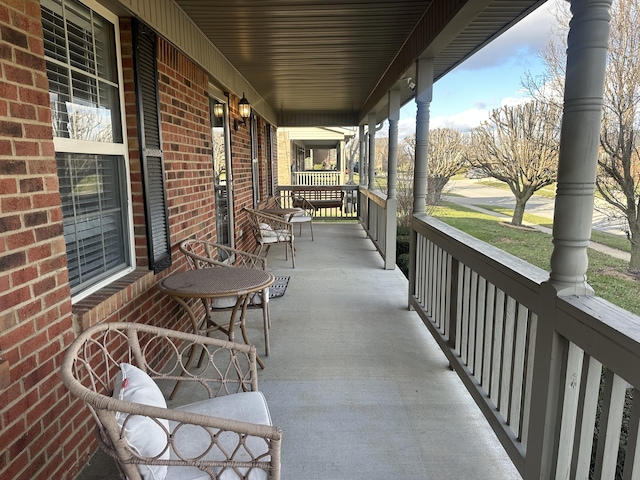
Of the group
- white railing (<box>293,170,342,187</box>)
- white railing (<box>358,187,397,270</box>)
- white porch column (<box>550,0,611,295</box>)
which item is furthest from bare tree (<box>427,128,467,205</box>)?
white porch column (<box>550,0,611,295</box>)

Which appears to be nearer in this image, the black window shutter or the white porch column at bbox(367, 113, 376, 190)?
the black window shutter

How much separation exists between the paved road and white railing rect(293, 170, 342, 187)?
6.01 meters

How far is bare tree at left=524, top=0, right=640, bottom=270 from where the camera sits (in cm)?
299

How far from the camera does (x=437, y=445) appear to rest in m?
2.14

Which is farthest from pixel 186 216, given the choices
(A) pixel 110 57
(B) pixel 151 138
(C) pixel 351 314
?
(C) pixel 351 314

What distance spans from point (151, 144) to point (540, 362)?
2.47 metres

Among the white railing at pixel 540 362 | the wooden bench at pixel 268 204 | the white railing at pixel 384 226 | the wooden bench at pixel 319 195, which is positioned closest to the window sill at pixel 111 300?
the white railing at pixel 540 362

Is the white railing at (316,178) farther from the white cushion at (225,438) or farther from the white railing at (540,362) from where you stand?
the white cushion at (225,438)

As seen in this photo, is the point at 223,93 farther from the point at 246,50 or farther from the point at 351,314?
the point at 351,314

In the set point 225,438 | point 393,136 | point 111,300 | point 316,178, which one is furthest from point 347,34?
point 316,178

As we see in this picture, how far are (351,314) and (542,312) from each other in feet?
8.16

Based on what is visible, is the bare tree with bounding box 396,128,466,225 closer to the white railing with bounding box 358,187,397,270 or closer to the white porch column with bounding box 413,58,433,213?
the white railing with bounding box 358,187,397,270

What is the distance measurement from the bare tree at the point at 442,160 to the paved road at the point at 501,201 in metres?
0.54

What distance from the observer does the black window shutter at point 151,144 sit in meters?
2.62
